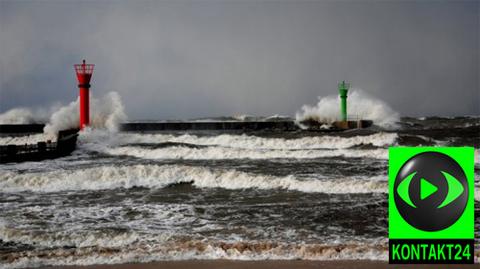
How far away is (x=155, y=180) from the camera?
1078 cm

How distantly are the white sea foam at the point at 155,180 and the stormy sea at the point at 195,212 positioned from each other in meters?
0.02

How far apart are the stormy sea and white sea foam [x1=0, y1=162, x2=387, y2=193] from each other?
0.02m

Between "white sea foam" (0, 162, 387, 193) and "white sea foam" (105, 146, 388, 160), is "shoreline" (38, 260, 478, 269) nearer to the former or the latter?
"white sea foam" (0, 162, 387, 193)

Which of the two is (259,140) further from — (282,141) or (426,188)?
(426,188)

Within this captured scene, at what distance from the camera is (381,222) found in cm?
612

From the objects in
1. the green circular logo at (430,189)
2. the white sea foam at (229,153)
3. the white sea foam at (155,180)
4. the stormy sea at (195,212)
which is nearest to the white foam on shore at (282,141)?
the white sea foam at (229,153)

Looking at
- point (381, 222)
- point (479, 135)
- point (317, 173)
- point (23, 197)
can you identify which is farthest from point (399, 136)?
point (23, 197)

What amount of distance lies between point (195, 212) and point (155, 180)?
→ 389cm

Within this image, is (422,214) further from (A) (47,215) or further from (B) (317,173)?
(B) (317,173)

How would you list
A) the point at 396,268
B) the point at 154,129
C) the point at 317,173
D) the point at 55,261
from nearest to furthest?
the point at 396,268, the point at 55,261, the point at 317,173, the point at 154,129

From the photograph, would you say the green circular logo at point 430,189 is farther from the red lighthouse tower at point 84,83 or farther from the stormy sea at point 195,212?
the red lighthouse tower at point 84,83

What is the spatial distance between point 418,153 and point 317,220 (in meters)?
3.68

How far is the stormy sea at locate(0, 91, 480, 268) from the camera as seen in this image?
15.6ft

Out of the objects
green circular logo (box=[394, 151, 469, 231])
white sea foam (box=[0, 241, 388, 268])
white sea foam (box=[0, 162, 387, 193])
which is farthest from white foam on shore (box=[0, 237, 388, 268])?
white sea foam (box=[0, 162, 387, 193])
